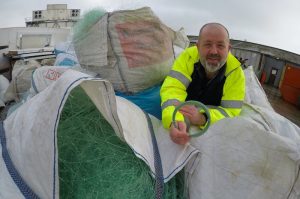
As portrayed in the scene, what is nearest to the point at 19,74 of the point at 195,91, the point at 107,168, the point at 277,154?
the point at 195,91

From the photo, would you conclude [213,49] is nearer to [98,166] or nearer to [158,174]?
[158,174]

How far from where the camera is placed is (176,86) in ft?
6.48

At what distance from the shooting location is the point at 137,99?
2.15 meters

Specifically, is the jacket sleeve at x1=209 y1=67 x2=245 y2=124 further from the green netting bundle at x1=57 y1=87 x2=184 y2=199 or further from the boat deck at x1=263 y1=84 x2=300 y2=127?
the boat deck at x1=263 y1=84 x2=300 y2=127

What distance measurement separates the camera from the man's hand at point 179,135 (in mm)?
1550

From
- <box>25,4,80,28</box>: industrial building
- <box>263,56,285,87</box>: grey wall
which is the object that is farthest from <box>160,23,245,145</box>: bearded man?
<box>25,4,80,28</box>: industrial building

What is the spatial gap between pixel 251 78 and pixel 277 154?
140cm

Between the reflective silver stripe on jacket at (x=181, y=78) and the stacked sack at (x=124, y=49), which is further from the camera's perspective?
the stacked sack at (x=124, y=49)

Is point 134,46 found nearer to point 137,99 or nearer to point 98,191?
point 137,99

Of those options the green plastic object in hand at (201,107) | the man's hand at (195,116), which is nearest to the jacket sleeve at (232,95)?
the man's hand at (195,116)

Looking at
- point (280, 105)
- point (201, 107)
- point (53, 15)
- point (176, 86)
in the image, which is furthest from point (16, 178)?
point (53, 15)

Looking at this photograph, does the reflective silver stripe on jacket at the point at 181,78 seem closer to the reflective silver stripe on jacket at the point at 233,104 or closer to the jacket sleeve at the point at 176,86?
the jacket sleeve at the point at 176,86

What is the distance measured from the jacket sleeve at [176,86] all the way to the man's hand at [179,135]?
5.7 inches

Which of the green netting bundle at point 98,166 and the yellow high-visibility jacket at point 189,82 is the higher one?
the yellow high-visibility jacket at point 189,82
